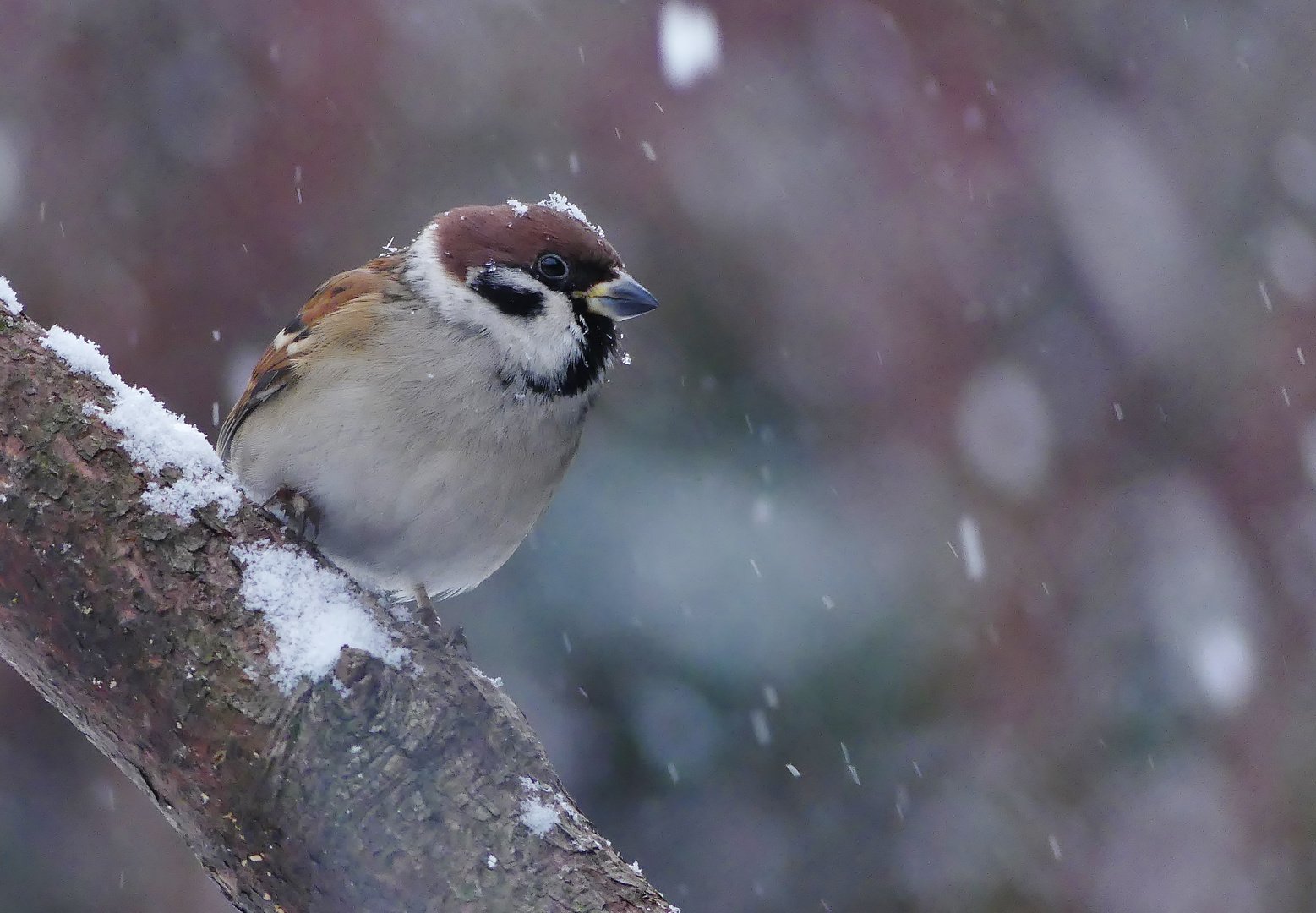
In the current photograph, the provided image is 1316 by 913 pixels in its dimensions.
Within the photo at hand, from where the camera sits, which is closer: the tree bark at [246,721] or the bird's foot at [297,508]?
the tree bark at [246,721]

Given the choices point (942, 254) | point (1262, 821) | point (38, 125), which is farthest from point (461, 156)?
point (1262, 821)

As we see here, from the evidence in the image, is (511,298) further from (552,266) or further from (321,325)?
(321,325)

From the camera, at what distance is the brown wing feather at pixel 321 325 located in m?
2.37

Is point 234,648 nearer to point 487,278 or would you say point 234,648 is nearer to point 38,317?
point 487,278

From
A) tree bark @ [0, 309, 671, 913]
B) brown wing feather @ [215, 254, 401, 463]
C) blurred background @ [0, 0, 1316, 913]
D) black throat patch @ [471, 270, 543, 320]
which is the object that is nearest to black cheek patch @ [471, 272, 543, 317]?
black throat patch @ [471, 270, 543, 320]

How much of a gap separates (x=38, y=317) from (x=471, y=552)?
6.64ft

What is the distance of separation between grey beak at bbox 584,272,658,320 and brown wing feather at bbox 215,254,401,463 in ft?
1.42

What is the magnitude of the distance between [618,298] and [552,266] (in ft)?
0.50

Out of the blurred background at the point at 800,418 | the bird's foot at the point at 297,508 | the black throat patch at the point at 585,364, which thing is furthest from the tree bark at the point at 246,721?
the blurred background at the point at 800,418

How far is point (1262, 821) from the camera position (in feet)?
12.9

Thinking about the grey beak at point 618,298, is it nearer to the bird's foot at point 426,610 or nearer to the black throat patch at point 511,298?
the black throat patch at point 511,298

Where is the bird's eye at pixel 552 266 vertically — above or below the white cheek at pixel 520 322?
above

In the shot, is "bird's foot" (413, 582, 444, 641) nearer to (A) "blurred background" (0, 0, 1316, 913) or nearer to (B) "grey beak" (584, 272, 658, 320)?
(B) "grey beak" (584, 272, 658, 320)

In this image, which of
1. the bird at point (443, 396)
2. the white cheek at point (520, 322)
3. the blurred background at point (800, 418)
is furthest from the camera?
the blurred background at point (800, 418)
